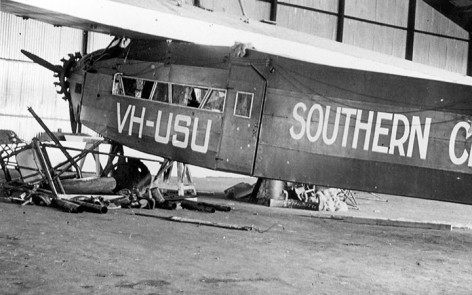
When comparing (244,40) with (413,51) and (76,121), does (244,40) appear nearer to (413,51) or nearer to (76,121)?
(76,121)

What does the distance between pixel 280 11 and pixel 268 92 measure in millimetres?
18384

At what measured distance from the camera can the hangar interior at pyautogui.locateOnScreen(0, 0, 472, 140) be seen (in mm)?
19812

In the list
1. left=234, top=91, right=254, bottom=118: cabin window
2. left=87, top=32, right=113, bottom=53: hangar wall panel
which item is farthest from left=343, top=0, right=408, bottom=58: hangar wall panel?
left=234, top=91, right=254, bottom=118: cabin window

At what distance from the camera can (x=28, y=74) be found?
66.2 ft

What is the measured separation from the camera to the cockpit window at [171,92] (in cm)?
847

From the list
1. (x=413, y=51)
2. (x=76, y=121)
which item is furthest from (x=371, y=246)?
(x=413, y=51)

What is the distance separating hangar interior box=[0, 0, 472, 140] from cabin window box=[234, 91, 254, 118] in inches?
458

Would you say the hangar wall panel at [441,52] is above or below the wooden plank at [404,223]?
above

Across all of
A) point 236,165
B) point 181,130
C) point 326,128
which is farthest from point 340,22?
point 326,128

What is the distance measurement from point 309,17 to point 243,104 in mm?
18874

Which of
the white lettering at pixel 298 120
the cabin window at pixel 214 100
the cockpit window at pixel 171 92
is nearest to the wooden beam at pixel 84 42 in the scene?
the cockpit window at pixel 171 92

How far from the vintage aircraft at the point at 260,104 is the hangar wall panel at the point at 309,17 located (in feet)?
48.1

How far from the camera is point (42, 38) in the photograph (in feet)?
66.7

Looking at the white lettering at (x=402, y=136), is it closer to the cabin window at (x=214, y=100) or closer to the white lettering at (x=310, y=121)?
the white lettering at (x=310, y=121)
